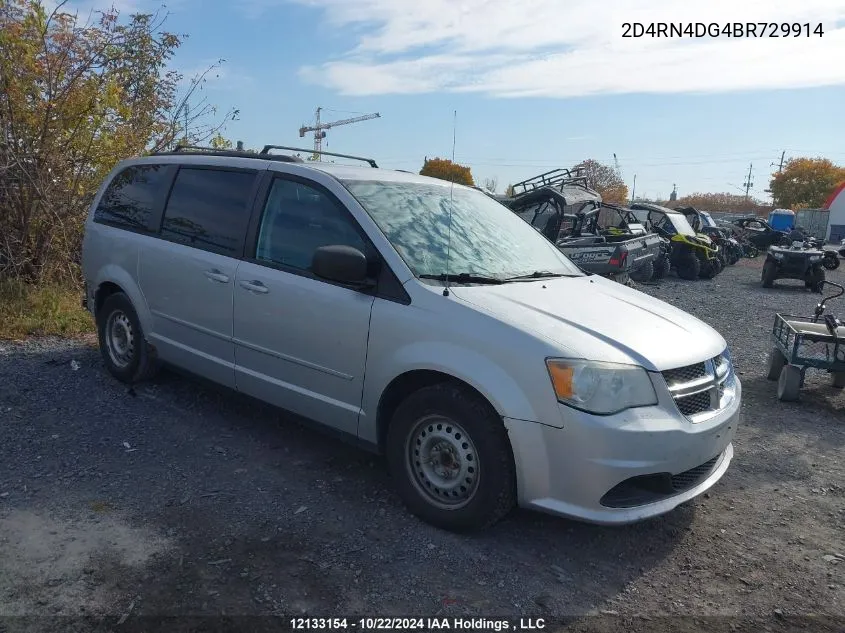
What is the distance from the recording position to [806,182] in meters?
64.0

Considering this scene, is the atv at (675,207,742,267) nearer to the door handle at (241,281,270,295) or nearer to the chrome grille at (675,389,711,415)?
the chrome grille at (675,389,711,415)

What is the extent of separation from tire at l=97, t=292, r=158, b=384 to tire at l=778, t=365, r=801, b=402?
5527mm

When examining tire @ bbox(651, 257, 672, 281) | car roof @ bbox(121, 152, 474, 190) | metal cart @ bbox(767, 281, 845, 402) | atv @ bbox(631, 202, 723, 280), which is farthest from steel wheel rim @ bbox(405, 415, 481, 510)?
atv @ bbox(631, 202, 723, 280)

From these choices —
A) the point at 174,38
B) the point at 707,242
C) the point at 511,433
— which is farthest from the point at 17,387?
the point at 707,242

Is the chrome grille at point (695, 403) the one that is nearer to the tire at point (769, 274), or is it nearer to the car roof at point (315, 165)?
the car roof at point (315, 165)

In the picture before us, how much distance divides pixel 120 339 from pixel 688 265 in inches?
604

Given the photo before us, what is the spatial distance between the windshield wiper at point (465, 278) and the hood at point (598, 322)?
9 cm

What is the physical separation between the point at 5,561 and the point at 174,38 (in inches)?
351

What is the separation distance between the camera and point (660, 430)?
3.19 m

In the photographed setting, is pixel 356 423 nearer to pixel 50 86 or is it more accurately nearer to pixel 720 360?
pixel 720 360

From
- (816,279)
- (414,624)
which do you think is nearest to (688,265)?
(816,279)

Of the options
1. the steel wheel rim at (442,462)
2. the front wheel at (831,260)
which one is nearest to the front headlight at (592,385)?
the steel wheel rim at (442,462)

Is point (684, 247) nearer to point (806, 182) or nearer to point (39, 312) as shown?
point (39, 312)

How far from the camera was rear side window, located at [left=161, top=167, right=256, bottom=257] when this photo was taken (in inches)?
179
